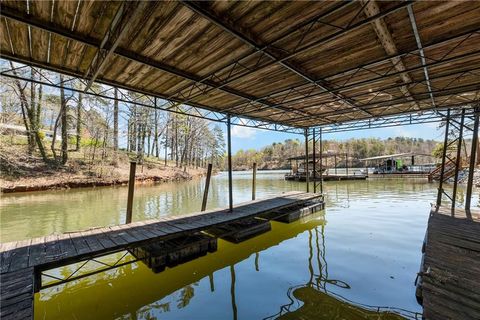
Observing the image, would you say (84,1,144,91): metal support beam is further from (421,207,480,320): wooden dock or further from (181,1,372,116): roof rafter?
(421,207,480,320): wooden dock

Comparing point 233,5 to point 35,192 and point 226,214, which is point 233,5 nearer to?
point 226,214

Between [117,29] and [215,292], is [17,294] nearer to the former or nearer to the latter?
[215,292]

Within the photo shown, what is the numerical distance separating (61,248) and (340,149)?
8189 cm

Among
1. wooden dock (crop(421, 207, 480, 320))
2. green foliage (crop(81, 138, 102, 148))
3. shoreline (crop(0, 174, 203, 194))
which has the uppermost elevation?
green foliage (crop(81, 138, 102, 148))

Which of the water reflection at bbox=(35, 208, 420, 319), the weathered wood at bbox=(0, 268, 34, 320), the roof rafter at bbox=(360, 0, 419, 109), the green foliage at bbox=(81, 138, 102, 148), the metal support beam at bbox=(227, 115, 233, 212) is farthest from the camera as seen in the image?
the green foliage at bbox=(81, 138, 102, 148)

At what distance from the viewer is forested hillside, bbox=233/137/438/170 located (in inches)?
3093

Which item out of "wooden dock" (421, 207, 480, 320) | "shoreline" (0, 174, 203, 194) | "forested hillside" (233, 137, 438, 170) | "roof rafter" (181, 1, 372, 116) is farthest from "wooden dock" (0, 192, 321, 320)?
"forested hillside" (233, 137, 438, 170)

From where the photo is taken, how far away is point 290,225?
9.26m

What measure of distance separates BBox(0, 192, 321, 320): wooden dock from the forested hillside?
252 feet

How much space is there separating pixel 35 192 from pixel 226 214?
1598cm

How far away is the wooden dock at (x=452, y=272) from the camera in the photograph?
9.45 ft

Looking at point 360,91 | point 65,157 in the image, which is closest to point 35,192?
point 65,157

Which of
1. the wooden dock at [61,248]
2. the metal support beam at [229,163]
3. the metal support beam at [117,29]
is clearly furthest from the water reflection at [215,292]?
the metal support beam at [117,29]

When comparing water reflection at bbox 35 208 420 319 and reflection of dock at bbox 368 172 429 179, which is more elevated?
reflection of dock at bbox 368 172 429 179
